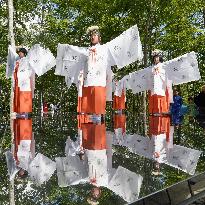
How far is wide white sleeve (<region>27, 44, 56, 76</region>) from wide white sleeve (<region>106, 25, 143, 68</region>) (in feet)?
7.40

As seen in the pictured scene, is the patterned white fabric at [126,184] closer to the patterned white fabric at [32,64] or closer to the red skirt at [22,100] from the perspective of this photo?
the red skirt at [22,100]

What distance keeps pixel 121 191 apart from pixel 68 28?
22.6m

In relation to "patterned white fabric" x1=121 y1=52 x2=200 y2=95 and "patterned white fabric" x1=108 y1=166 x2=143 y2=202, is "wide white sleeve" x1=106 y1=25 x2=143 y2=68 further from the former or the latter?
"patterned white fabric" x1=108 y1=166 x2=143 y2=202

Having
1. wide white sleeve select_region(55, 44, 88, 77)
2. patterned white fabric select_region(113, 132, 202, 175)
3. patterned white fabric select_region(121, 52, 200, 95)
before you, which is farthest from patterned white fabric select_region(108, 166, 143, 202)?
patterned white fabric select_region(121, 52, 200, 95)

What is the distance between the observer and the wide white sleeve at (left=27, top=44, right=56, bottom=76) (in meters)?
11.2

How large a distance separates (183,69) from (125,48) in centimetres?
270

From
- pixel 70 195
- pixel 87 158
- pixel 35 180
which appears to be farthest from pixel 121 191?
pixel 87 158

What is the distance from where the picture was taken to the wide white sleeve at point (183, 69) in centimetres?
1155

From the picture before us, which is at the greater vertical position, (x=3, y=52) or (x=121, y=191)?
(x=3, y=52)

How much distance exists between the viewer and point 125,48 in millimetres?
9609

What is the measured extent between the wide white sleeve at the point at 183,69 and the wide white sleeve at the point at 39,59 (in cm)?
312

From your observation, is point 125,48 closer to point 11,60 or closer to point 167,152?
point 11,60

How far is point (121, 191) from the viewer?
2.65m

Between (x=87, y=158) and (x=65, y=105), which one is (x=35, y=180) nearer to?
(x=87, y=158)
